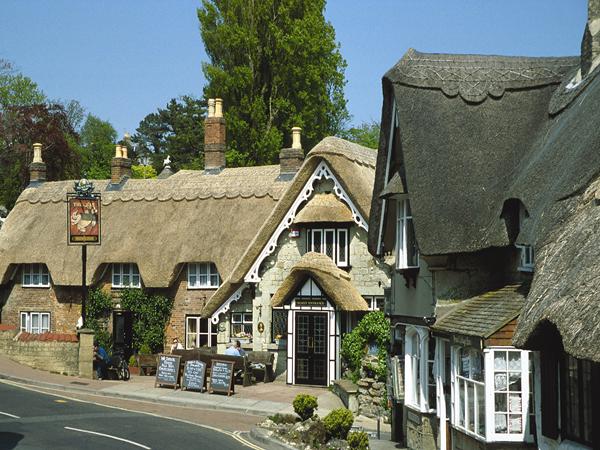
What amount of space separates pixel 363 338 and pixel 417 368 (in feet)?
31.8

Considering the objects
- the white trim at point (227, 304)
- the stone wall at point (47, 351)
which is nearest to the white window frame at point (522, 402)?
the white trim at point (227, 304)

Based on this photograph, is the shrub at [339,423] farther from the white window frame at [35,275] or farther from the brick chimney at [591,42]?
the white window frame at [35,275]

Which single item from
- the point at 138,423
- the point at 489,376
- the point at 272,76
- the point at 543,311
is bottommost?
the point at 138,423

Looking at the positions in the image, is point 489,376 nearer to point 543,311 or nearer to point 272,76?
point 543,311

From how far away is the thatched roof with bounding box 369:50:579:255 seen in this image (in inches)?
773

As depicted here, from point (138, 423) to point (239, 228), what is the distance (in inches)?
607

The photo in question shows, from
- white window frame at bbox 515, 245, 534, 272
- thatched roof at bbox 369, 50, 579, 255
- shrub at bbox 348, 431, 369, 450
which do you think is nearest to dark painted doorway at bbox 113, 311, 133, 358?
thatched roof at bbox 369, 50, 579, 255

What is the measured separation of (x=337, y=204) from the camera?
34.8 m

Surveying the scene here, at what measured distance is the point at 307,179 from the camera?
116ft

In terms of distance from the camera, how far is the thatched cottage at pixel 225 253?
34406 millimetres

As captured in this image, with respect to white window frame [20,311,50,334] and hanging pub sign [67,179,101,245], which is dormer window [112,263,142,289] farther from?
hanging pub sign [67,179,101,245]

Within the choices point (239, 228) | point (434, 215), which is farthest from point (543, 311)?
point (239, 228)

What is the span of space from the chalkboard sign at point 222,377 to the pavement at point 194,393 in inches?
12.2

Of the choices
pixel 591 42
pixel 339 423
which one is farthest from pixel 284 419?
pixel 591 42
